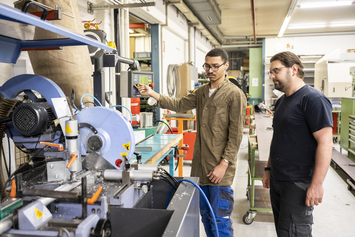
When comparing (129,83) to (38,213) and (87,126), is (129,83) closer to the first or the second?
(87,126)

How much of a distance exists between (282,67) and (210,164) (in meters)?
0.73

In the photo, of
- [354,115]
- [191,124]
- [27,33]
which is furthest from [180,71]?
[27,33]

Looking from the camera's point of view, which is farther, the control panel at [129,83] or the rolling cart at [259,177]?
the rolling cart at [259,177]

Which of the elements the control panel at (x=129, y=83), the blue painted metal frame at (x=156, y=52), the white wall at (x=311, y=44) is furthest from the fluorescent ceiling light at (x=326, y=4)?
the control panel at (x=129, y=83)

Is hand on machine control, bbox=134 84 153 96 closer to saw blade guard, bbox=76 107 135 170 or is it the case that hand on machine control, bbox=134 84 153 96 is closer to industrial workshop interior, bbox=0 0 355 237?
industrial workshop interior, bbox=0 0 355 237

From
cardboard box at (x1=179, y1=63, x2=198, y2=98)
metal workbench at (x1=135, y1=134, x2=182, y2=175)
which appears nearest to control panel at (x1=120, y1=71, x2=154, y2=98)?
metal workbench at (x1=135, y1=134, x2=182, y2=175)

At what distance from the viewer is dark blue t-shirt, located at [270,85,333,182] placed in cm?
145

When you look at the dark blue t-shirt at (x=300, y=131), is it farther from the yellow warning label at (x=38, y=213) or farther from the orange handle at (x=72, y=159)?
the yellow warning label at (x=38, y=213)

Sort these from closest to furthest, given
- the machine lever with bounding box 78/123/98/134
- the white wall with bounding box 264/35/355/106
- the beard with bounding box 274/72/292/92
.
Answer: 1. the machine lever with bounding box 78/123/98/134
2. the beard with bounding box 274/72/292/92
3. the white wall with bounding box 264/35/355/106

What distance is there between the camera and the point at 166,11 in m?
5.17

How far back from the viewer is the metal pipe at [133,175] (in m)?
1.10

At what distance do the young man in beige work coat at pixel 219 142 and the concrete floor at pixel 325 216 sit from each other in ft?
2.68

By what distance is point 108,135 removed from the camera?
1163 millimetres

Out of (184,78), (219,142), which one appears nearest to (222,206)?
(219,142)
